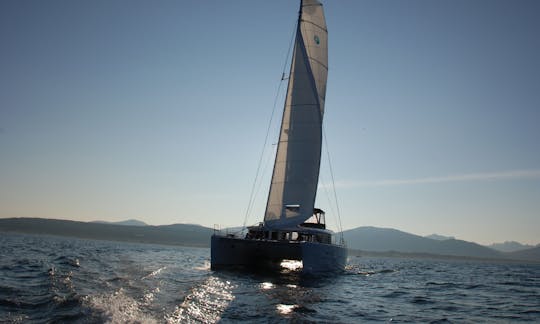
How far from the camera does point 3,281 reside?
15.8m

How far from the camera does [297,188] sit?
87.6 ft

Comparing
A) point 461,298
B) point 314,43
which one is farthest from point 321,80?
point 461,298

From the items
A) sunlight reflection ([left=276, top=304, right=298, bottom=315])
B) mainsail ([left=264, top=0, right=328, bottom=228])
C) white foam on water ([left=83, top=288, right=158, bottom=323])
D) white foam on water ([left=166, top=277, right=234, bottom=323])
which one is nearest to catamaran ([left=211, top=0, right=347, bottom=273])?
mainsail ([left=264, top=0, right=328, bottom=228])

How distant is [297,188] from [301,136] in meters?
3.58

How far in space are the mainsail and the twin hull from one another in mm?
1764

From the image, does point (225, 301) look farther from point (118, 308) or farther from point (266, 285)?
point (266, 285)

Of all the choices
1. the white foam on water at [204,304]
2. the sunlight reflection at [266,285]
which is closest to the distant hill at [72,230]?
the sunlight reflection at [266,285]

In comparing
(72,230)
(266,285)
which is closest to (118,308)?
(266,285)

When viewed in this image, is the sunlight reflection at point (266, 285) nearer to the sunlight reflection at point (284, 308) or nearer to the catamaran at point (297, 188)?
the catamaran at point (297, 188)

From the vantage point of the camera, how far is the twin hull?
2431cm

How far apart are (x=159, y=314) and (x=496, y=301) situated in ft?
52.8

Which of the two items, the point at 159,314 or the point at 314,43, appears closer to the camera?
the point at 159,314

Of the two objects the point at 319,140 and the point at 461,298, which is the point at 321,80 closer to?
the point at 319,140

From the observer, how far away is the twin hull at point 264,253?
2431 cm
